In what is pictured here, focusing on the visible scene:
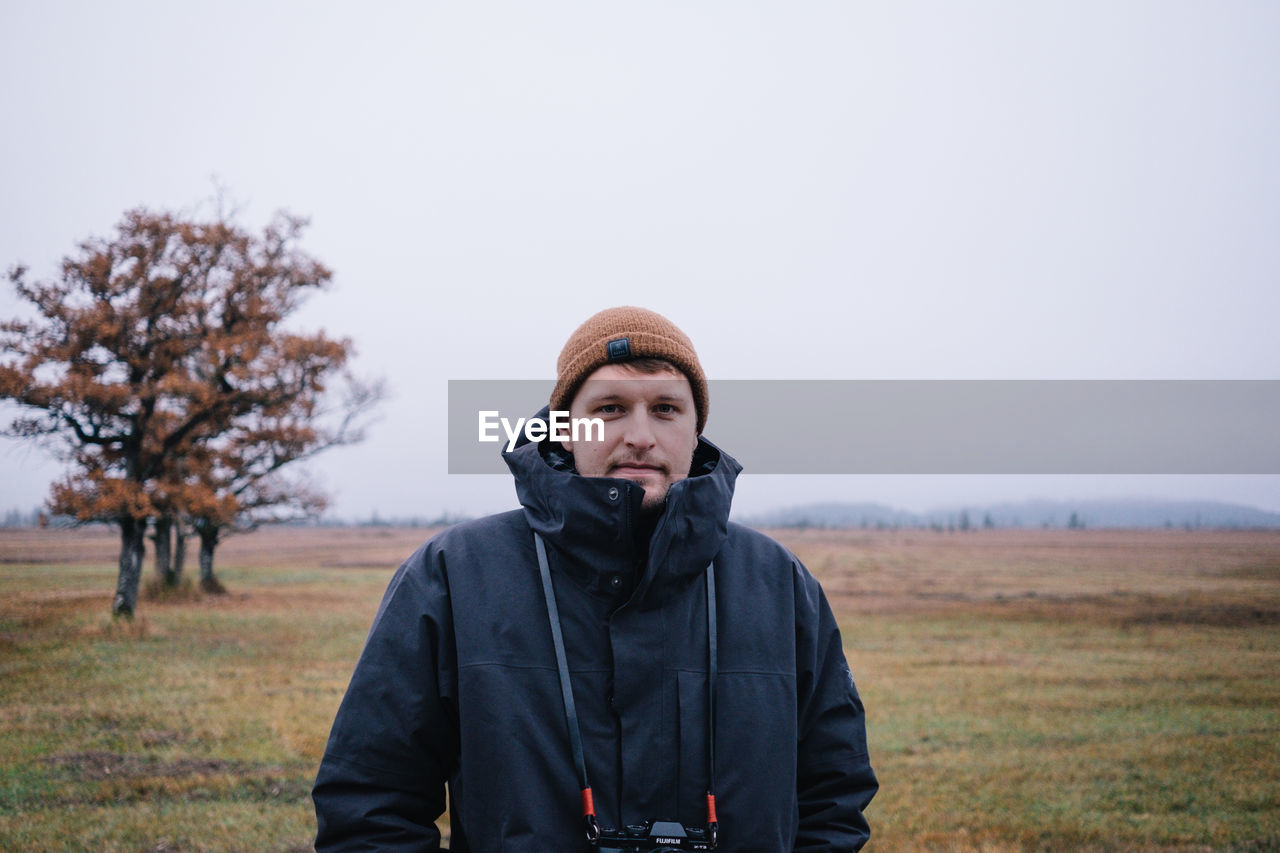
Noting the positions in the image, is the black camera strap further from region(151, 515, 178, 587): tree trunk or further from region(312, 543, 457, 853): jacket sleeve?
region(151, 515, 178, 587): tree trunk

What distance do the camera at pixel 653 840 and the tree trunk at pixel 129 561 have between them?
16.2 meters

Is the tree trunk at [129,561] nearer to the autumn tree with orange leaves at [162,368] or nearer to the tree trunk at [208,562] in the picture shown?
the autumn tree with orange leaves at [162,368]

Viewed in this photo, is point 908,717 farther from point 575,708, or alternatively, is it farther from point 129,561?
point 129,561

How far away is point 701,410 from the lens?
2238 millimetres

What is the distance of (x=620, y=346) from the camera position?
78.5 inches

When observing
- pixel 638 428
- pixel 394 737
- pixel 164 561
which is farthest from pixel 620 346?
pixel 164 561

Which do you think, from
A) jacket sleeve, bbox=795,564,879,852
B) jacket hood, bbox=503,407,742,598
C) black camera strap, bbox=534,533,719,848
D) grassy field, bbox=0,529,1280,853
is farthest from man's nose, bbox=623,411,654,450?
grassy field, bbox=0,529,1280,853

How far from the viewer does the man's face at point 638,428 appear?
1.97m

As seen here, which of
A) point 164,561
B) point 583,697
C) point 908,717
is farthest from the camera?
point 164,561

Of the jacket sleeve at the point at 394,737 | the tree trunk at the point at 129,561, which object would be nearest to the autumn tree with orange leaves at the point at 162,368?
the tree trunk at the point at 129,561

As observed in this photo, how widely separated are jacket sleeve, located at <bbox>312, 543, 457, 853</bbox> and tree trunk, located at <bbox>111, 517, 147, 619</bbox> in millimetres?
15802

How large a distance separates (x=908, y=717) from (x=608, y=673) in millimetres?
9640

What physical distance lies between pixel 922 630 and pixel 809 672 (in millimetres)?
18595

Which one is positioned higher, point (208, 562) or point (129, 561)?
point (129, 561)
